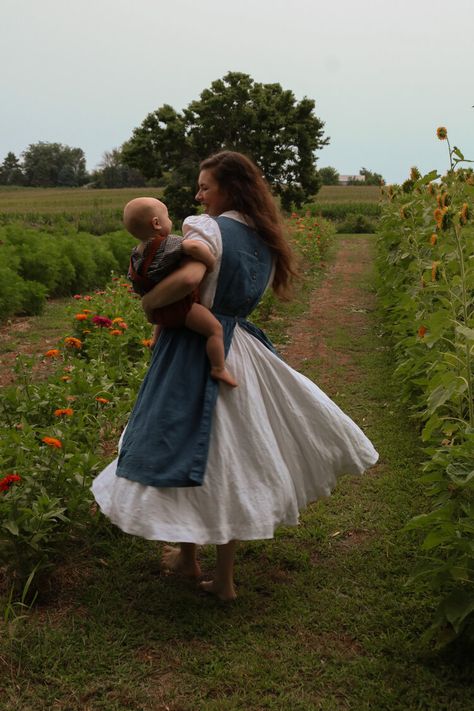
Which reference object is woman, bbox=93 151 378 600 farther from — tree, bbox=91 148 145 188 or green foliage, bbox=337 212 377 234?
Result: tree, bbox=91 148 145 188

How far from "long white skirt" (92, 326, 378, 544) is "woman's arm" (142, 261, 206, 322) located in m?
0.36

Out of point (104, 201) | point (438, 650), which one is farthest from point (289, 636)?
point (104, 201)

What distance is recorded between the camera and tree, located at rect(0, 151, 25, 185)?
252ft

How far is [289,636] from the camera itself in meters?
2.80

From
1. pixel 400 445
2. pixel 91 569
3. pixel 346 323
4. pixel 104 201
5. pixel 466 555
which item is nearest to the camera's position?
pixel 466 555

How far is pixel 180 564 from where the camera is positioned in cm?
318

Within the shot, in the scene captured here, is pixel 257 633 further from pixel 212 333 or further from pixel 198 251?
pixel 198 251

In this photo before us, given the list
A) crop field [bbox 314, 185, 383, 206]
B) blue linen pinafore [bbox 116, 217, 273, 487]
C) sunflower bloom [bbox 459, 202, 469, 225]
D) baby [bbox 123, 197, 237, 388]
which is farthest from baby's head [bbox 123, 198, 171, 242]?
crop field [bbox 314, 185, 383, 206]

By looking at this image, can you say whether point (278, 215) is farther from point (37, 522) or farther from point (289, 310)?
point (289, 310)

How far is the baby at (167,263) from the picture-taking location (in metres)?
2.68

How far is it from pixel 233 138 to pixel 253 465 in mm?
31683

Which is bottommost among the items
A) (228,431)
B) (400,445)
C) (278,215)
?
(400,445)

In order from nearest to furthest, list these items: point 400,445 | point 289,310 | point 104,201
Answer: point 400,445 → point 289,310 → point 104,201

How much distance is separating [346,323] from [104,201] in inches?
1355
